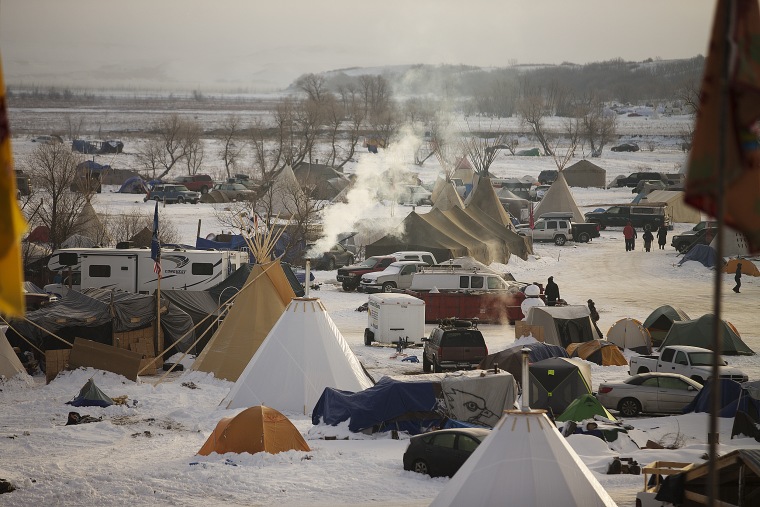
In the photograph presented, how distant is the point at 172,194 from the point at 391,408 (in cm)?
4124

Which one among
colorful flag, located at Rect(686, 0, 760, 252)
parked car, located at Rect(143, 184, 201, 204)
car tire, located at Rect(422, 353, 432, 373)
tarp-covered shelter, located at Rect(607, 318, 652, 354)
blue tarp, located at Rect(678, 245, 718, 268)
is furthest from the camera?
parked car, located at Rect(143, 184, 201, 204)

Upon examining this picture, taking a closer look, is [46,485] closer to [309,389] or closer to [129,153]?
[309,389]

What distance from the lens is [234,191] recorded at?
197ft

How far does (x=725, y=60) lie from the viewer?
611cm

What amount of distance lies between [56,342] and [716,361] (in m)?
19.6

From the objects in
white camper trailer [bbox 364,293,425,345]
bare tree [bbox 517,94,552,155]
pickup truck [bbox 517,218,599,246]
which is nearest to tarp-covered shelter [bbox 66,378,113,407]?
white camper trailer [bbox 364,293,425,345]

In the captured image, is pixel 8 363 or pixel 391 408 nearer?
pixel 391 408

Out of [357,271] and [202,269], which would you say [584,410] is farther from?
[357,271]

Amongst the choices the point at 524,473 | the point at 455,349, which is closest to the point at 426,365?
the point at 455,349

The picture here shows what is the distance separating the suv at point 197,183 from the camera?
63031 millimetres

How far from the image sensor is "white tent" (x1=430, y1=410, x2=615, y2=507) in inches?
485

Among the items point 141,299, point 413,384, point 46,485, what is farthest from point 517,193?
point 46,485

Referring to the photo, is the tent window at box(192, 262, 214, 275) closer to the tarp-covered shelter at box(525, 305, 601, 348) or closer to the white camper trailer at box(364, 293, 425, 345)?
the white camper trailer at box(364, 293, 425, 345)

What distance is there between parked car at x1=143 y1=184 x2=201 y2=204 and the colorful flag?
2047 inches
